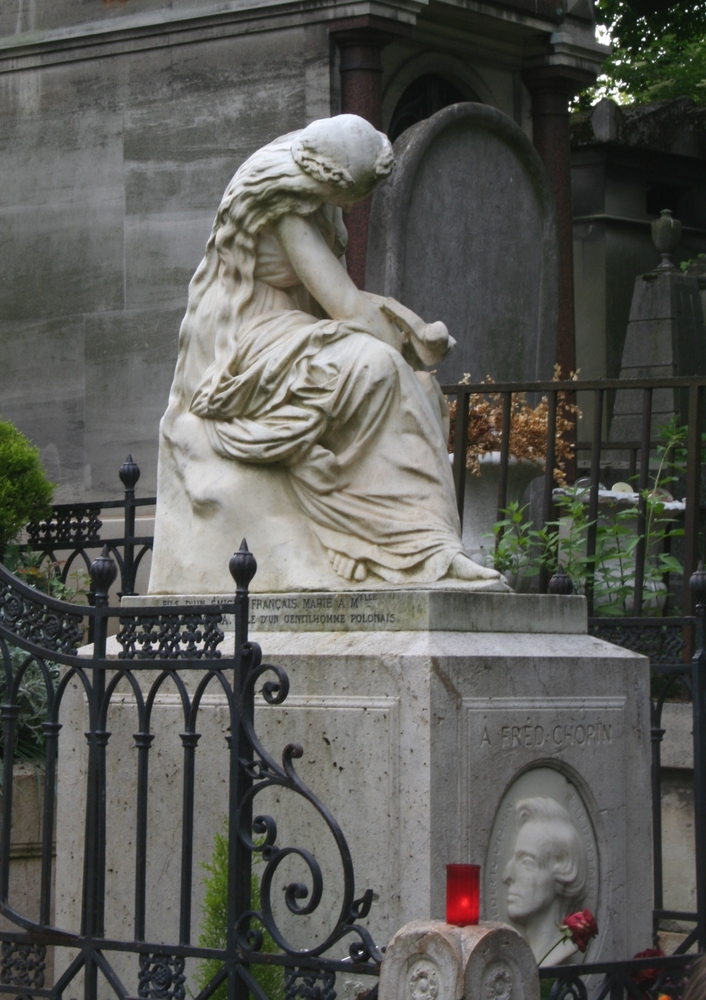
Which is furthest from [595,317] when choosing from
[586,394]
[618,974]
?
[618,974]

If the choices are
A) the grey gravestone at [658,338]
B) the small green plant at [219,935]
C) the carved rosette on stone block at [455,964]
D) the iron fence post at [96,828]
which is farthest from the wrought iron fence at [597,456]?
the grey gravestone at [658,338]

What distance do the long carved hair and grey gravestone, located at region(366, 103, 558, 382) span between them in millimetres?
3739

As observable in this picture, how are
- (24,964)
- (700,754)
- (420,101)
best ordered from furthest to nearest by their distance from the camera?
(420,101), (700,754), (24,964)

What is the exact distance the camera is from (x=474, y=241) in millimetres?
10977

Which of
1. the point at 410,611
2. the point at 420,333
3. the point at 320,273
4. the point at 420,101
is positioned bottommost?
the point at 410,611

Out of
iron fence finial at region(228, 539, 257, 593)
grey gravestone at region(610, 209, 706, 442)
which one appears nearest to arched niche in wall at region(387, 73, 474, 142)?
grey gravestone at region(610, 209, 706, 442)

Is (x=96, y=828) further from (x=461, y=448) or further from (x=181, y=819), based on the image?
(x=461, y=448)

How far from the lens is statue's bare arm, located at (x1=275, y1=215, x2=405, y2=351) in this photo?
6.54 meters

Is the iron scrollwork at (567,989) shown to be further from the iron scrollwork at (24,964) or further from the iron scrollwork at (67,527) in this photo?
the iron scrollwork at (67,527)

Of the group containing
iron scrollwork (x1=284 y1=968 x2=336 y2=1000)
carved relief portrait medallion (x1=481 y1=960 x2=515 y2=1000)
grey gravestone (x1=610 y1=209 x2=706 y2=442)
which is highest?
grey gravestone (x1=610 y1=209 x2=706 y2=442)

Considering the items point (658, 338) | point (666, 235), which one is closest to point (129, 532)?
point (658, 338)

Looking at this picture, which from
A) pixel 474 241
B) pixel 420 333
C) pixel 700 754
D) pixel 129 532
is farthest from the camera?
pixel 474 241

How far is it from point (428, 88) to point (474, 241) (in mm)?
1241

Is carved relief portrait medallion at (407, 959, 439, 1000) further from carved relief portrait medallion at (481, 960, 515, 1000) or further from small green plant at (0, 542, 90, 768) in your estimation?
small green plant at (0, 542, 90, 768)
